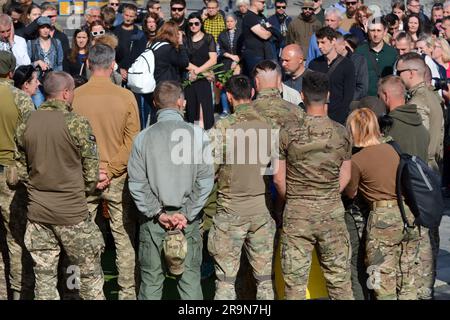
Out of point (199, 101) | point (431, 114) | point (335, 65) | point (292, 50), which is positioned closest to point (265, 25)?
A: point (199, 101)

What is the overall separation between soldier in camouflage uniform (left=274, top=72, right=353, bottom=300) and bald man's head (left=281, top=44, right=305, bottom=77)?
2349 millimetres

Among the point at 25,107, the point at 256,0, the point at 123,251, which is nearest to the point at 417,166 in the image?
the point at 123,251

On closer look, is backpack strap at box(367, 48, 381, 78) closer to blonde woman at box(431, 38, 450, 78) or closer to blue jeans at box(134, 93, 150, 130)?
blonde woman at box(431, 38, 450, 78)

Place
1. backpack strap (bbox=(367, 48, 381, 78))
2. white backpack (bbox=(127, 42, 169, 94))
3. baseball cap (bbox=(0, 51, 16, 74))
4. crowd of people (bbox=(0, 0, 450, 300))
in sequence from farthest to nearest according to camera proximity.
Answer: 1. backpack strap (bbox=(367, 48, 381, 78))
2. white backpack (bbox=(127, 42, 169, 94))
3. baseball cap (bbox=(0, 51, 16, 74))
4. crowd of people (bbox=(0, 0, 450, 300))

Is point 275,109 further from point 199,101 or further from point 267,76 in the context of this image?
point 199,101

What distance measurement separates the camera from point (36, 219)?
735cm

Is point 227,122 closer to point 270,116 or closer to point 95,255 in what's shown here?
point 270,116

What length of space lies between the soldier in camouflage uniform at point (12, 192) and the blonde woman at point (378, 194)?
8.90ft

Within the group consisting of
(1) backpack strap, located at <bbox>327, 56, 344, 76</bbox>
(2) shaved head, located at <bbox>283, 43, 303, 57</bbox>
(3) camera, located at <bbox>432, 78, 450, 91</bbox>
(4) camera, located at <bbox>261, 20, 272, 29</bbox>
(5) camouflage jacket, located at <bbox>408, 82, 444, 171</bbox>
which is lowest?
(5) camouflage jacket, located at <bbox>408, 82, 444, 171</bbox>

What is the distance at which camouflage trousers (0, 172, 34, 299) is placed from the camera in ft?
26.0

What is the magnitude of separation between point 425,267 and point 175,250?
88.8 inches

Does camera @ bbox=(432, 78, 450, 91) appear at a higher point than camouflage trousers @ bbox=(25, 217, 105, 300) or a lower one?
higher

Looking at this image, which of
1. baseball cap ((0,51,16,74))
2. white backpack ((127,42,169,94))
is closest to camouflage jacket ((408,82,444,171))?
white backpack ((127,42,169,94))

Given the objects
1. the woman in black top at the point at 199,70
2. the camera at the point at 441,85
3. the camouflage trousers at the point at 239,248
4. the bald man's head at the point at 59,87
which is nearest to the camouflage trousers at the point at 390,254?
the camouflage trousers at the point at 239,248
